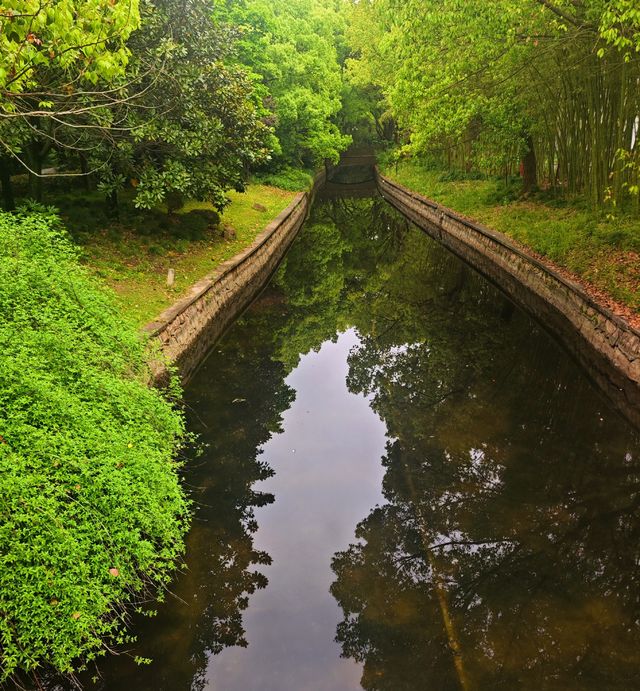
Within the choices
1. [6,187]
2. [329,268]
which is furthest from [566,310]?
[6,187]

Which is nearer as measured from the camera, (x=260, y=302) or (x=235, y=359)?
(x=235, y=359)

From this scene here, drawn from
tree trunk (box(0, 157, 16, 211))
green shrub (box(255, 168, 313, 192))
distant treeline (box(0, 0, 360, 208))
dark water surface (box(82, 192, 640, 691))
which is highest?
distant treeline (box(0, 0, 360, 208))

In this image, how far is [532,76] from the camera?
56.6 feet

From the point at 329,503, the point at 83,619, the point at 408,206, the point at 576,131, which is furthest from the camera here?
the point at 408,206

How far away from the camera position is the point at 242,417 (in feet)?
34.9

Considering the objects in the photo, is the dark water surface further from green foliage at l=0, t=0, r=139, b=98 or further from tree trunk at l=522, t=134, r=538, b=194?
tree trunk at l=522, t=134, r=538, b=194

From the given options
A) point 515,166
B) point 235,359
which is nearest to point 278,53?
point 515,166

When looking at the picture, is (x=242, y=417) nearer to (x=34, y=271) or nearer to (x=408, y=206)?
(x=34, y=271)

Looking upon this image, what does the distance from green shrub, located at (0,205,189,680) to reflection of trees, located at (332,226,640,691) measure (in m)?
2.50

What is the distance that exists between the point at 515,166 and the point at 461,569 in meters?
28.0

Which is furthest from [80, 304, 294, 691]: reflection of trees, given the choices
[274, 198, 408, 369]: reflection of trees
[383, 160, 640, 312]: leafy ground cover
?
[383, 160, 640, 312]: leafy ground cover

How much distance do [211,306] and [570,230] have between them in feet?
38.4

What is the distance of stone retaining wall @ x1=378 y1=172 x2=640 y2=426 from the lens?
11.1m

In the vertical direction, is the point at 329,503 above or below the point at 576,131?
below
